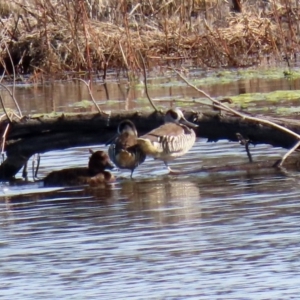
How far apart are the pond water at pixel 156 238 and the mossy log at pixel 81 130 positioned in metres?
0.56

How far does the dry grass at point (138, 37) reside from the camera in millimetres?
22656

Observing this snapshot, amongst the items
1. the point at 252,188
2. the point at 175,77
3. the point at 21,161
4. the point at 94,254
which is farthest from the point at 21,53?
the point at 94,254

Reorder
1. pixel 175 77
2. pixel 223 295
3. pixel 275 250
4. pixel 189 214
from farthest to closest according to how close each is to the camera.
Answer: pixel 175 77, pixel 189 214, pixel 275 250, pixel 223 295

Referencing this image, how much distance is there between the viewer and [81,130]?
11461 millimetres

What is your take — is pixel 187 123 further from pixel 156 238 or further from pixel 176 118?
pixel 156 238

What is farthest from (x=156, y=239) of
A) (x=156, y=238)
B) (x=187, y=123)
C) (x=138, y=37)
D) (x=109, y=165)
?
(x=138, y=37)

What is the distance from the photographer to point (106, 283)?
6461 millimetres

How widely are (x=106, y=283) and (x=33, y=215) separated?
2.61m

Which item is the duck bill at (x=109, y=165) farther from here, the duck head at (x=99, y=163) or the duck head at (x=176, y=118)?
the duck head at (x=176, y=118)

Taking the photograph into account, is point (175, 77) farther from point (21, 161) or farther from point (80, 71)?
point (21, 161)

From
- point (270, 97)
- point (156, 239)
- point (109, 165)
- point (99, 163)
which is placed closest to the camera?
point (156, 239)

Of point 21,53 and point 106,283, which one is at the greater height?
point 21,53

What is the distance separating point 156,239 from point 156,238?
0.04 metres

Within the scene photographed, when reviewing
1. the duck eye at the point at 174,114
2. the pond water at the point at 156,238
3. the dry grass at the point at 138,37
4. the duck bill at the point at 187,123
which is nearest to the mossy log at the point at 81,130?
the duck bill at the point at 187,123
